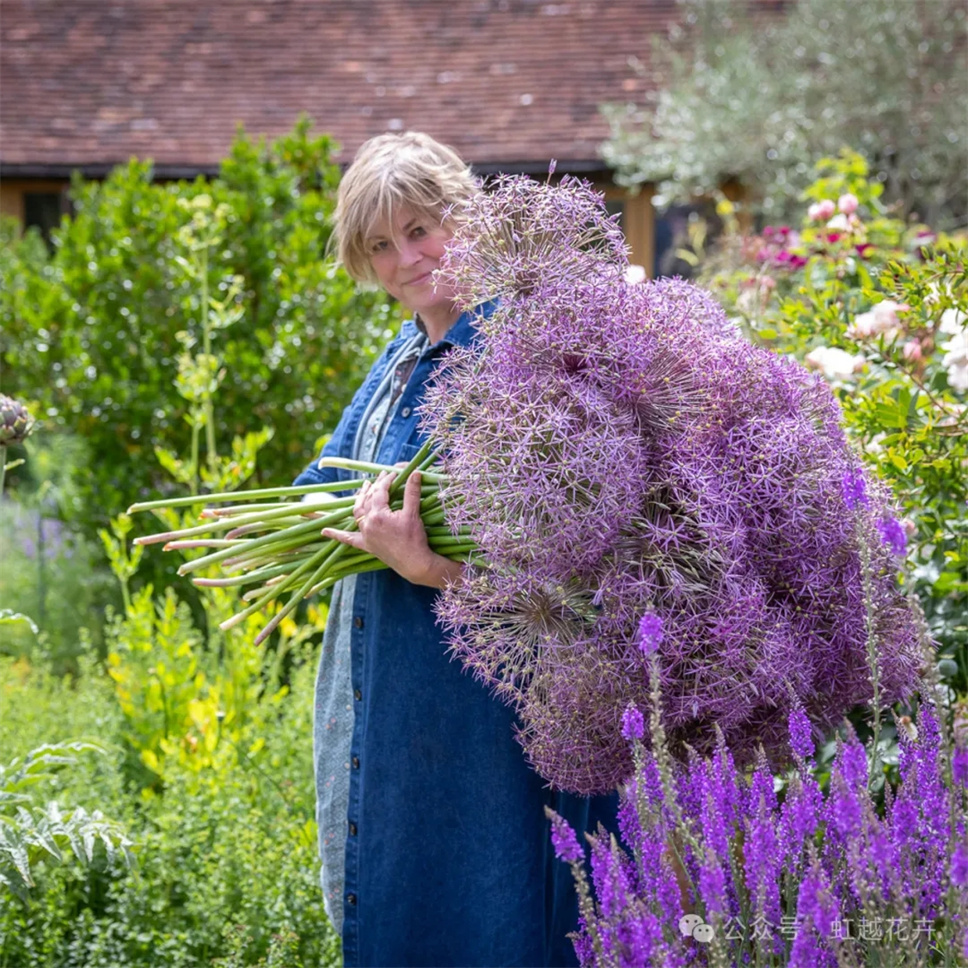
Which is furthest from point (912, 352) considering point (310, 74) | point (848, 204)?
point (310, 74)

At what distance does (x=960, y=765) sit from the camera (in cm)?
137

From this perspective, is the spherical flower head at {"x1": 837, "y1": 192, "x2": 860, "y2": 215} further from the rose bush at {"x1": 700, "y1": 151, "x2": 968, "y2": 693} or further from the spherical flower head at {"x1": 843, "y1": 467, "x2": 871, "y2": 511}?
the spherical flower head at {"x1": 843, "y1": 467, "x2": 871, "y2": 511}

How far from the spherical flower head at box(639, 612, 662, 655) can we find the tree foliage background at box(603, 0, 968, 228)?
1002 cm

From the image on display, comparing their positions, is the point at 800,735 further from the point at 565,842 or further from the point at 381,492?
the point at 381,492

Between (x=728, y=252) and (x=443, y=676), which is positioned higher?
(x=728, y=252)

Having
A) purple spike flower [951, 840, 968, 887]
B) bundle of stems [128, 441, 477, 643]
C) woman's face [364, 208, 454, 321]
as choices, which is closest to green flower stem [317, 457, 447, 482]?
bundle of stems [128, 441, 477, 643]

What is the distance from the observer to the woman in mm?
2156

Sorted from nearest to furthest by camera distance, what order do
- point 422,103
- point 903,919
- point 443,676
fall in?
1. point 903,919
2. point 443,676
3. point 422,103

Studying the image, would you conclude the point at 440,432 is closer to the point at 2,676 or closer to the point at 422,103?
the point at 2,676

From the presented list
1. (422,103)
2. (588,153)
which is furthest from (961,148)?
(422,103)

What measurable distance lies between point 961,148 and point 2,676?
9.91 metres

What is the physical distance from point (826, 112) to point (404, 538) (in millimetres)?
10270

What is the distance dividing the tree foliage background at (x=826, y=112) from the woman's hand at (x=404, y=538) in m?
9.55

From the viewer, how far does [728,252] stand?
470 cm
